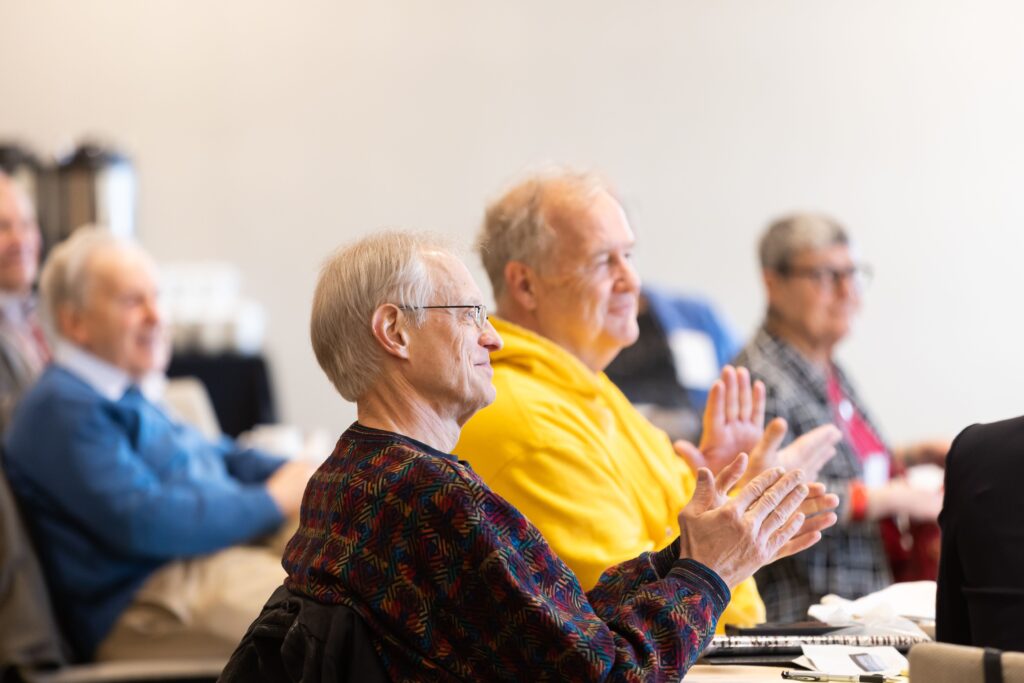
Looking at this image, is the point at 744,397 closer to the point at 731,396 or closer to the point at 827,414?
the point at 731,396

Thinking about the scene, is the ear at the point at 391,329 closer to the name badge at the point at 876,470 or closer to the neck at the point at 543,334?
the neck at the point at 543,334

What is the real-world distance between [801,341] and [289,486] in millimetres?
1291

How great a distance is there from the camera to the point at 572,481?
200cm

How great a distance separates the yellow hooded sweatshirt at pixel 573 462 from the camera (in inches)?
77.0

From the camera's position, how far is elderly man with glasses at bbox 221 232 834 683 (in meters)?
1.44

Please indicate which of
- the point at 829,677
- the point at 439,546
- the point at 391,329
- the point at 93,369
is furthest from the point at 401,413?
the point at 93,369

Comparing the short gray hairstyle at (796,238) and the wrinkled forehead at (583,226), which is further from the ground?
the wrinkled forehead at (583,226)

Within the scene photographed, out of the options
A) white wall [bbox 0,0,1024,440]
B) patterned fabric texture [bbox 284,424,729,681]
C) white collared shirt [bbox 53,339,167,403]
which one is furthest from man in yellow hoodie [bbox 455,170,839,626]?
white wall [bbox 0,0,1024,440]

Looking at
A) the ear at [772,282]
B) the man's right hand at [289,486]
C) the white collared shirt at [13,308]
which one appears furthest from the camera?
the white collared shirt at [13,308]

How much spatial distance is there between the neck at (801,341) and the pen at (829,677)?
1793 millimetres

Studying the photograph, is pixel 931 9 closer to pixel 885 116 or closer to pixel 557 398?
pixel 885 116

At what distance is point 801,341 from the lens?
338cm

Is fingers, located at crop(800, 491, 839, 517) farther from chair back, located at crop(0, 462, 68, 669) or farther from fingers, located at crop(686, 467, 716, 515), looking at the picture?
chair back, located at crop(0, 462, 68, 669)

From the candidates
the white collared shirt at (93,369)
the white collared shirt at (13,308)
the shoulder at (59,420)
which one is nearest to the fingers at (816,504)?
the shoulder at (59,420)
